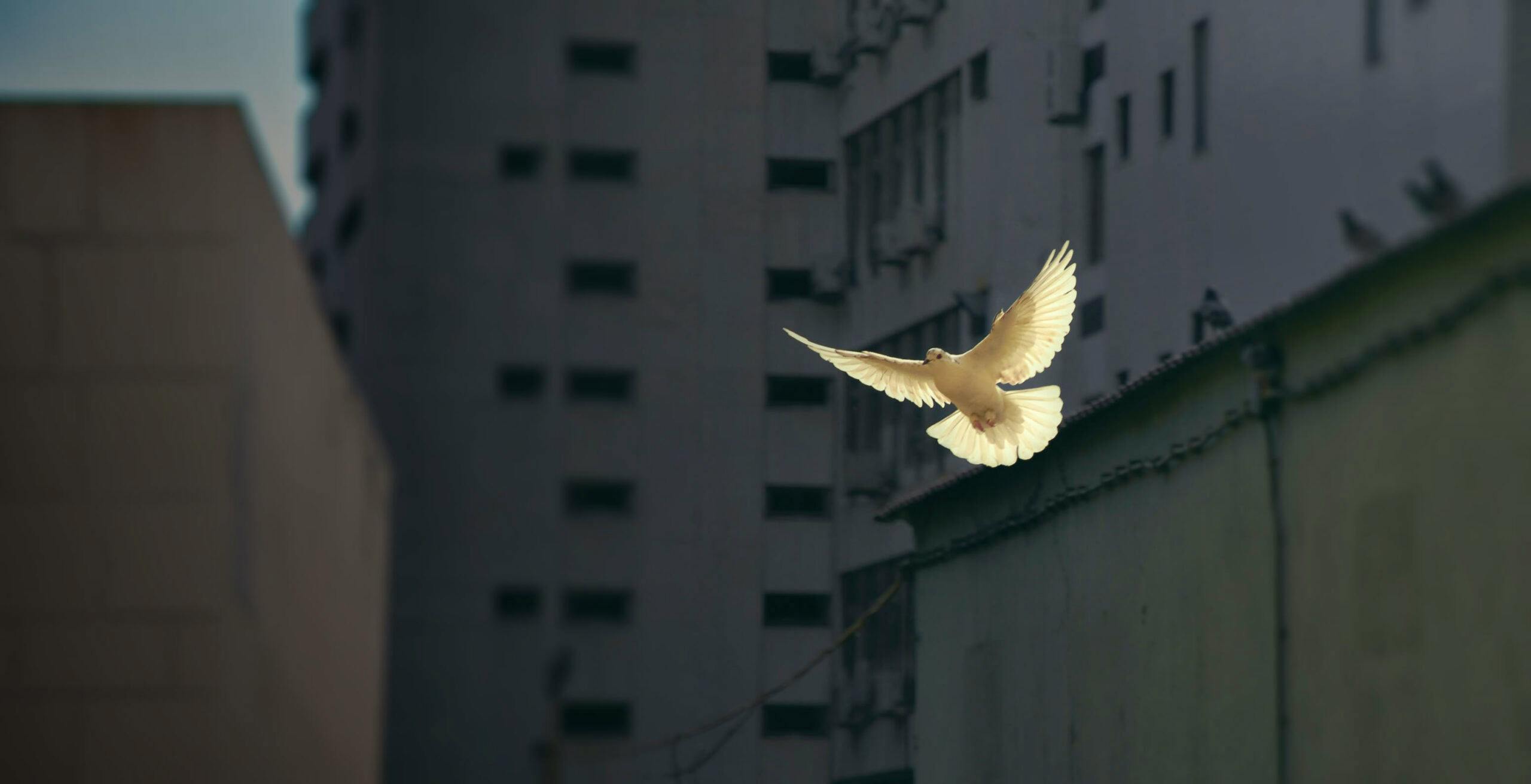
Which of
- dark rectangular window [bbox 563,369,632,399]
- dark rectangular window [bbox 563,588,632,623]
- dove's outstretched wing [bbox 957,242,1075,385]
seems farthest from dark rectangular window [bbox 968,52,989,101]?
dove's outstretched wing [bbox 957,242,1075,385]

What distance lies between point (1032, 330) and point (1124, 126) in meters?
18.2

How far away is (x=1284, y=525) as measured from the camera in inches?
732

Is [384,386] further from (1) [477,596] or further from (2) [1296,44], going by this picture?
(2) [1296,44]

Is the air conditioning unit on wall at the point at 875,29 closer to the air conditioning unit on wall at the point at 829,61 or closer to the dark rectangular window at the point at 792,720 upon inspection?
the air conditioning unit on wall at the point at 829,61

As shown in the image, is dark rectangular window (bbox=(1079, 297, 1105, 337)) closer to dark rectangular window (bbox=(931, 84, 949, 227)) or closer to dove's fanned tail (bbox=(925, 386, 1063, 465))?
dark rectangular window (bbox=(931, 84, 949, 227))

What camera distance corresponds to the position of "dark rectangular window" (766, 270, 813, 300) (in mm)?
55781

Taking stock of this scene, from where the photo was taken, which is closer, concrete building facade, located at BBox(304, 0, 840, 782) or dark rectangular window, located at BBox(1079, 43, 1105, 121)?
dark rectangular window, located at BBox(1079, 43, 1105, 121)

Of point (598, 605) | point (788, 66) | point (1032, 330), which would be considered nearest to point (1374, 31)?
point (1032, 330)

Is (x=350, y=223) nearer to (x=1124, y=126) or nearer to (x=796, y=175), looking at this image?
(x=796, y=175)

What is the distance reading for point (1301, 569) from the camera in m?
18.2

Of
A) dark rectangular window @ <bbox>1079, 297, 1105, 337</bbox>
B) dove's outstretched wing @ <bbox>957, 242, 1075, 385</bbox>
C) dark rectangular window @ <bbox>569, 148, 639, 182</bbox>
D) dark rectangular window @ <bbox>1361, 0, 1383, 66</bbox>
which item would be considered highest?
dark rectangular window @ <bbox>569, 148, 639, 182</bbox>

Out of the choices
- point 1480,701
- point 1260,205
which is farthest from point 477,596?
point 1480,701

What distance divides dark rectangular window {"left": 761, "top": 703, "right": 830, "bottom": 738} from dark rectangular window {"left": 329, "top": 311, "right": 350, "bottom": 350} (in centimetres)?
1410

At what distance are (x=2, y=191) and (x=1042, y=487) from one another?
1485cm
